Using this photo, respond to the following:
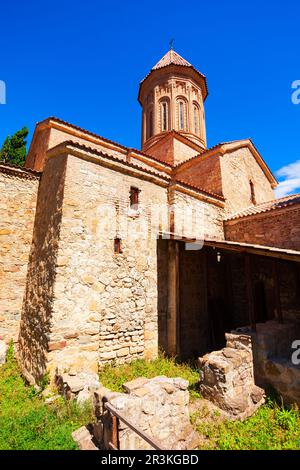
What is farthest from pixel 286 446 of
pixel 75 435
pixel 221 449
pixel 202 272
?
pixel 202 272

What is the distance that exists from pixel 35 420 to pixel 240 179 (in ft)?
39.6

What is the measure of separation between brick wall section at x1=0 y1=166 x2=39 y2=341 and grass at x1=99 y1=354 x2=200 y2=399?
3.47 m

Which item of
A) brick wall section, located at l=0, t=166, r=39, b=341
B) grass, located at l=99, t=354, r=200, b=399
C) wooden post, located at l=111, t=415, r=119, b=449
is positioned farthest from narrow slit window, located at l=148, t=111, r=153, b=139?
wooden post, located at l=111, t=415, r=119, b=449

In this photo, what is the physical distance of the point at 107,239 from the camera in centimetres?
668

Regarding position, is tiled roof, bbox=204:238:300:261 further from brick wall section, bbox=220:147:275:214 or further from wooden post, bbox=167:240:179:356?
brick wall section, bbox=220:147:275:214

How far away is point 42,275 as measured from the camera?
6316 millimetres

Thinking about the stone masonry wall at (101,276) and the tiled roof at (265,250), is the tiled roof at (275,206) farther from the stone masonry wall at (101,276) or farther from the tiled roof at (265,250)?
the stone masonry wall at (101,276)

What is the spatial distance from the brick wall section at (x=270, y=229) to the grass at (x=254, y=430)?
572 centimetres

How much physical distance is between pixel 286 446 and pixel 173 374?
2.86 meters

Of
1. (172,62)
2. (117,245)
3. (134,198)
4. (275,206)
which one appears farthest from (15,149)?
(275,206)

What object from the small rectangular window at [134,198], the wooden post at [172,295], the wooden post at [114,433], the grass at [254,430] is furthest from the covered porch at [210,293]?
the wooden post at [114,433]

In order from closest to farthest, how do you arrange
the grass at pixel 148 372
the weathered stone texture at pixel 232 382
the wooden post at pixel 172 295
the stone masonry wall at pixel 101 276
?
1. the weathered stone texture at pixel 232 382
2. the grass at pixel 148 372
3. the stone masonry wall at pixel 101 276
4. the wooden post at pixel 172 295

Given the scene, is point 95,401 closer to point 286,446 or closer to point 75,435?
point 75,435

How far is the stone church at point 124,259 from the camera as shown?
19.1 ft
